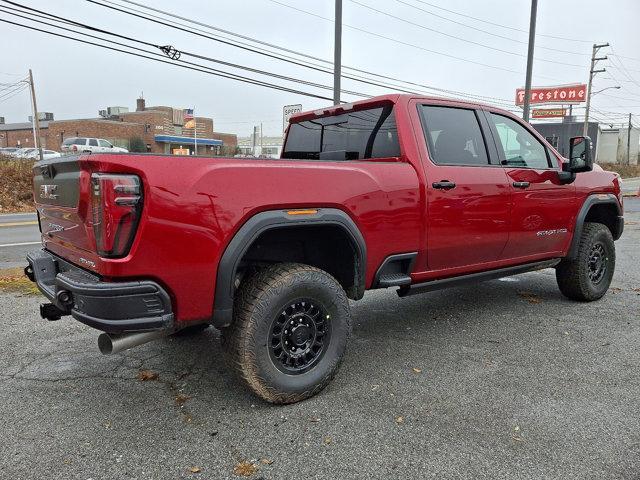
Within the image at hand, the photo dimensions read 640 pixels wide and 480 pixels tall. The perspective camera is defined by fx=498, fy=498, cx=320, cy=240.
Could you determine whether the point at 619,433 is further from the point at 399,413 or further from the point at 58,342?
the point at 58,342

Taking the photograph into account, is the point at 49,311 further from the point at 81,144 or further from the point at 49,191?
the point at 81,144

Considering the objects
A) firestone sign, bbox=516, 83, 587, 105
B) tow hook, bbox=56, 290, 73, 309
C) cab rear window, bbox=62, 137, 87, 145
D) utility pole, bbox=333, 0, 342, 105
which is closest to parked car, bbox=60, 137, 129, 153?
cab rear window, bbox=62, 137, 87, 145

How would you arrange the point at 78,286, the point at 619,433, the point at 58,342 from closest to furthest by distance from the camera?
the point at 78,286 → the point at 619,433 → the point at 58,342

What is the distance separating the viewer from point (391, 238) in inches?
134

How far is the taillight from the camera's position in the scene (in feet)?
7.62

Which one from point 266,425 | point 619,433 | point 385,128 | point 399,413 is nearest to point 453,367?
point 399,413

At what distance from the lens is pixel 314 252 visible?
3449mm

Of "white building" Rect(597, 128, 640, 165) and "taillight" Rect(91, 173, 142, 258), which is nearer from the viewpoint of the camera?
"taillight" Rect(91, 173, 142, 258)

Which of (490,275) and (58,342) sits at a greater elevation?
(490,275)

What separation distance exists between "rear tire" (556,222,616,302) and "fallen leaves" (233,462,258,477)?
402 cm

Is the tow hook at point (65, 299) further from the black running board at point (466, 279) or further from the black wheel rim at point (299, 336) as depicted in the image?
the black running board at point (466, 279)

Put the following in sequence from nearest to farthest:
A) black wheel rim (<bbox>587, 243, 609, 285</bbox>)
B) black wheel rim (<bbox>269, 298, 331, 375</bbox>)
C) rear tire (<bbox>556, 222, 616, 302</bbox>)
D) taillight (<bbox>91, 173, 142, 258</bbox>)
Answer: taillight (<bbox>91, 173, 142, 258</bbox>) < black wheel rim (<bbox>269, 298, 331, 375</bbox>) < rear tire (<bbox>556, 222, 616, 302</bbox>) < black wheel rim (<bbox>587, 243, 609, 285</bbox>)

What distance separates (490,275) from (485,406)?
1550 mm

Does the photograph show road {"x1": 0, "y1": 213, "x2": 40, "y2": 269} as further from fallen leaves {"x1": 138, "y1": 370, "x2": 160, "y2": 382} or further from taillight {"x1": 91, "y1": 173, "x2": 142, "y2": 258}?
taillight {"x1": 91, "y1": 173, "x2": 142, "y2": 258}
